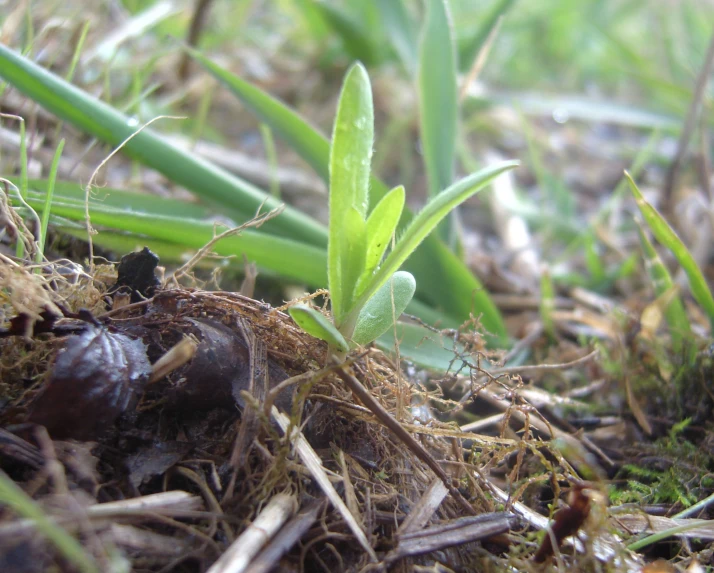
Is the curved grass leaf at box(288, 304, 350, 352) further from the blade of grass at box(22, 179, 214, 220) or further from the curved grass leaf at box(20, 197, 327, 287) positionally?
the blade of grass at box(22, 179, 214, 220)

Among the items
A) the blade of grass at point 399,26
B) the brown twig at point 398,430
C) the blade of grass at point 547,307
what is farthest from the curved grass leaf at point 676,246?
the blade of grass at point 399,26

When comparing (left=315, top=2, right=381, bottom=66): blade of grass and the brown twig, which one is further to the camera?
(left=315, top=2, right=381, bottom=66): blade of grass

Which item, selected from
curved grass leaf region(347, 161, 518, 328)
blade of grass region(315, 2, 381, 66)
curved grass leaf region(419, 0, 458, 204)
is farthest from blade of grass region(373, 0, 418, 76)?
curved grass leaf region(347, 161, 518, 328)

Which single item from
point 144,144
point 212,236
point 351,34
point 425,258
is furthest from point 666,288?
point 351,34

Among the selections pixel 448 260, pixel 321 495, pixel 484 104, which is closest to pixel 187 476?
pixel 321 495

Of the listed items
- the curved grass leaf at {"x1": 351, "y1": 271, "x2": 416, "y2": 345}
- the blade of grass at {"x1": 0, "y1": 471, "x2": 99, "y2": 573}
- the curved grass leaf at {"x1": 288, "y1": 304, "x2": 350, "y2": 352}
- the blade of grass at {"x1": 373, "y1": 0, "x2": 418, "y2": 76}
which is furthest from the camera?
the blade of grass at {"x1": 373, "y1": 0, "x2": 418, "y2": 76}

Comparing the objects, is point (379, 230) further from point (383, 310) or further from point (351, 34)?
point (351, 34)

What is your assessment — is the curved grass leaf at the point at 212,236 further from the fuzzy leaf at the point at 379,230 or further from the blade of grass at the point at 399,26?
the blade of grass at the point at 399,26
